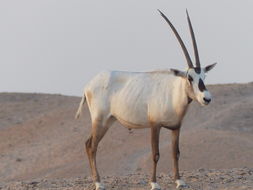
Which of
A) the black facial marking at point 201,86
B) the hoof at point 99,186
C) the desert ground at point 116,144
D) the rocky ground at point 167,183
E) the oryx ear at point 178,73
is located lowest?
the desert ground at point 116,144

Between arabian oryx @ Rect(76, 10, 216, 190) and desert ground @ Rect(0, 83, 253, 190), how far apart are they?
5.58 feet

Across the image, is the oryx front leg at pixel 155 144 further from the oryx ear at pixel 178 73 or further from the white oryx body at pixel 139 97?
the oryx ear at pixel 178 73

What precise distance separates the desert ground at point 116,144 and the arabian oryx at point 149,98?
170cm

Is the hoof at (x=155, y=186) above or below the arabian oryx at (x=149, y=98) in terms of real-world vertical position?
below

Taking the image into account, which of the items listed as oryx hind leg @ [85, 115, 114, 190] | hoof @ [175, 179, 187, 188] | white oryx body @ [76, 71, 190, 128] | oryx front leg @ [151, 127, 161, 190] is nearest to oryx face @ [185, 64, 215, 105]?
white oryx body @ [76, 71, 190, 128]

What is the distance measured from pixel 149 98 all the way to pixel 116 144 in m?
12.3

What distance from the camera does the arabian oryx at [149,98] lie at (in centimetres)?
1148

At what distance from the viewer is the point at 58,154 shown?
25.0 metres

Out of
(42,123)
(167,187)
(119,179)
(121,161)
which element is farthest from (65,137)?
(167,187)

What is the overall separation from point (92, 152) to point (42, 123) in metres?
17.3

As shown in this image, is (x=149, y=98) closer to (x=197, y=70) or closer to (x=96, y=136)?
(x=197, y=70)

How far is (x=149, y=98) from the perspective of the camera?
11875mm

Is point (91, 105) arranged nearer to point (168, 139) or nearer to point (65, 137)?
point (168, 139)

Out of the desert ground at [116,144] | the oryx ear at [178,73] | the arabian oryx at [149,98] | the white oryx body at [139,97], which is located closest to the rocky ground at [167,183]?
the desert ground at [116,144]
